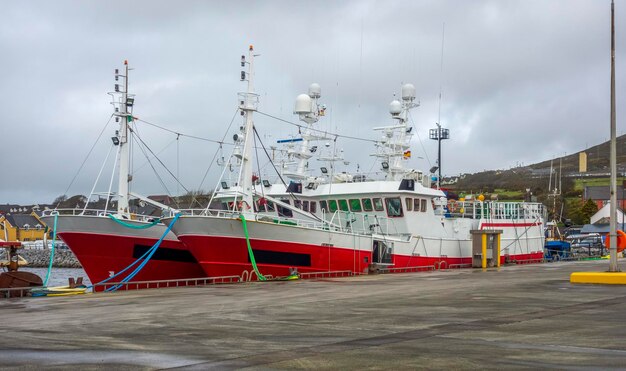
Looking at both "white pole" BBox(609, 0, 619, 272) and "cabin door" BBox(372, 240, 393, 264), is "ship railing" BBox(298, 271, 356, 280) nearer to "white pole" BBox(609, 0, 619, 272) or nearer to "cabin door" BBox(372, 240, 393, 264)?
"cabin door" BBox(372, 240, 393, 264)

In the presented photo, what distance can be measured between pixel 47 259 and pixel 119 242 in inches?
3070

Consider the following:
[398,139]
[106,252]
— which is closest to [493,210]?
[398,139]

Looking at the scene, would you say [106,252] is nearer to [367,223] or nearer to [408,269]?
[367,223]

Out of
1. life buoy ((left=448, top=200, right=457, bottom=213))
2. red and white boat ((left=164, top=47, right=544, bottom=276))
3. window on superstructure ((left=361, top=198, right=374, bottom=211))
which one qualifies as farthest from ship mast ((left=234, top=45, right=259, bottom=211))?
life buoy ((left=448, top=200, right=457, bottom=213))

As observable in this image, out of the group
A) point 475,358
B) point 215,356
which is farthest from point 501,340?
point 215,356

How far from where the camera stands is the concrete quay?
819 centimetres

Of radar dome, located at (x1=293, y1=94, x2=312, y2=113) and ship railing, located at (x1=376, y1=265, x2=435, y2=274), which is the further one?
radar dome, located at (x1=293, y1=94, x2=312, y2=113)

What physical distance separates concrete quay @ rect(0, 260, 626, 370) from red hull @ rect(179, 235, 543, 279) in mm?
5401

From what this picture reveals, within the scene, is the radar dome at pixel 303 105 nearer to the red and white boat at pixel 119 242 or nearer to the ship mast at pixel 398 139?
the ship mast at pixel 398 139

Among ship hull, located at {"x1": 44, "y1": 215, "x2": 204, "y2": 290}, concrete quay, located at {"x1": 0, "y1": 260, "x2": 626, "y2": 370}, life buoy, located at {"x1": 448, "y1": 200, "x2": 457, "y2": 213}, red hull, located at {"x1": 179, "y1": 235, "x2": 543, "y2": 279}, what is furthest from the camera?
life buoy, located at {"x1": 448, "y1": 200, "x2": 457, "y2": 213}

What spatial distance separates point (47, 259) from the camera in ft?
324

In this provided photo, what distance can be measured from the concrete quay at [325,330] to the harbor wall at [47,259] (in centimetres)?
7384

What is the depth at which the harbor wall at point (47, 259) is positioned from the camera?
290 ft

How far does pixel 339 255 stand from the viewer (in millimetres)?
27812
